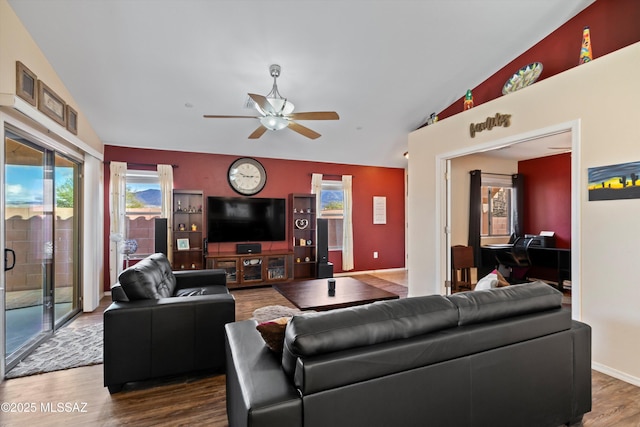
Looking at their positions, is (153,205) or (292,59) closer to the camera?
(292,59)

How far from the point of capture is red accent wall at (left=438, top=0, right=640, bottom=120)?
9.55ft

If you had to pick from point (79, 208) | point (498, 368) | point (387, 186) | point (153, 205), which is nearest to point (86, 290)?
point (79, 208)

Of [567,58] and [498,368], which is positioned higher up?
[567,58]

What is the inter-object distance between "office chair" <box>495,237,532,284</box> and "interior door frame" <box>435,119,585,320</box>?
181cm

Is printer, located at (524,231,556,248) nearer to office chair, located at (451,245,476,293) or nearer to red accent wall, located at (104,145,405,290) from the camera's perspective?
office chair, located at (451,245,476,293)

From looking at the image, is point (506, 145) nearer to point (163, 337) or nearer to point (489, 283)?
point (489, 283)

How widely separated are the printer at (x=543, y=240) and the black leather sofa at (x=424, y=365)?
4.24 metres

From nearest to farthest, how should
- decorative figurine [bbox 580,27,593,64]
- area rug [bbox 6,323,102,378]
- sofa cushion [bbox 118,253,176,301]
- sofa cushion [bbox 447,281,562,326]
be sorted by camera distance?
sofa cushion [bbox 447,281,562,326]
sofa cushion [bbox 118,253,176,301]
area rug [bbox 6,323,102,378]
decorative figurine [bbox 580,27,593,64]

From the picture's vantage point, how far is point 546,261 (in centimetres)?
549

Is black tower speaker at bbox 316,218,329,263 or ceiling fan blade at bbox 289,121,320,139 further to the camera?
black tower speaker at bbox 316,218,329,263

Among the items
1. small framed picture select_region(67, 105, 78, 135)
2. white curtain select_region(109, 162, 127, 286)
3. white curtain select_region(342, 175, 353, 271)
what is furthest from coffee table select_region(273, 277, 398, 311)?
small framed picture select_region(67, 105, 78, 135)

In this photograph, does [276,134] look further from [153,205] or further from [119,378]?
[119,378]

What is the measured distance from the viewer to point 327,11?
2879 millimetres

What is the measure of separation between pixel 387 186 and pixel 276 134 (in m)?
3.00
